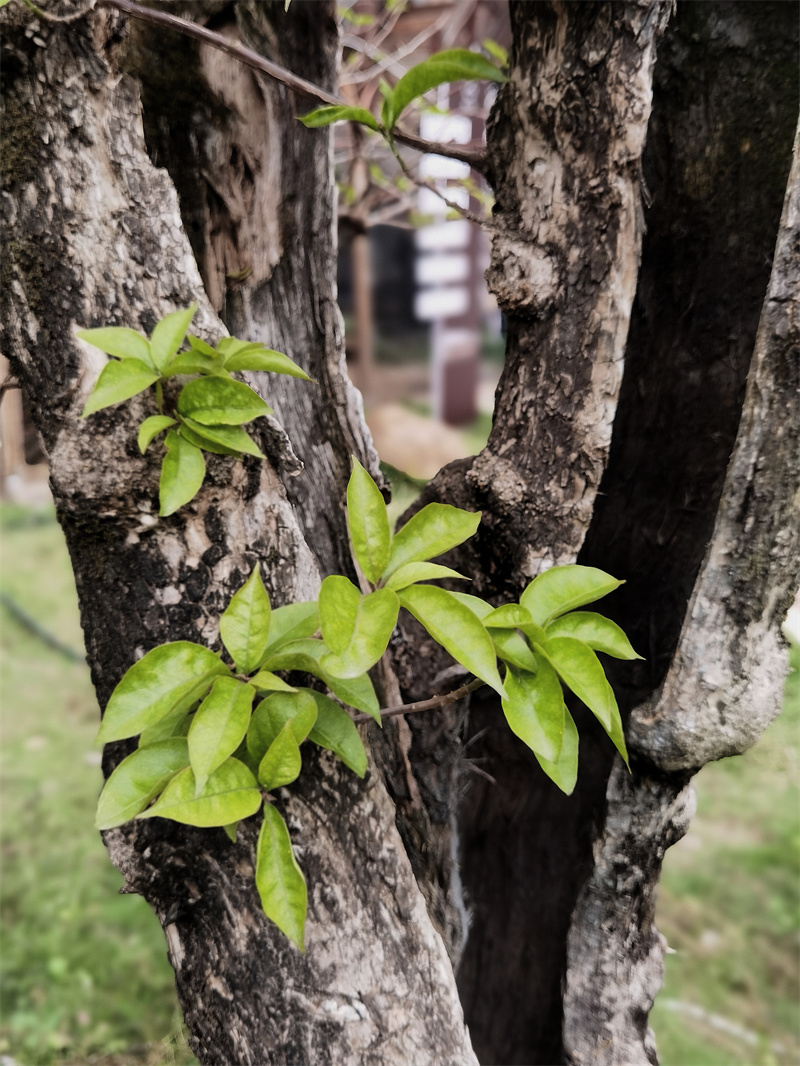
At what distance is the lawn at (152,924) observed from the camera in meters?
1.80

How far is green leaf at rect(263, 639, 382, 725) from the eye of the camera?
2.45 feet

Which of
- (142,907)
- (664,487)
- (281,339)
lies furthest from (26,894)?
(664,487)

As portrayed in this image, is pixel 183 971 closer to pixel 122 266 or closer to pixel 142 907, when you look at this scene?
pixel 122 266

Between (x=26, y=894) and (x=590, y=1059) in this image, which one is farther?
(x=26, y=894)

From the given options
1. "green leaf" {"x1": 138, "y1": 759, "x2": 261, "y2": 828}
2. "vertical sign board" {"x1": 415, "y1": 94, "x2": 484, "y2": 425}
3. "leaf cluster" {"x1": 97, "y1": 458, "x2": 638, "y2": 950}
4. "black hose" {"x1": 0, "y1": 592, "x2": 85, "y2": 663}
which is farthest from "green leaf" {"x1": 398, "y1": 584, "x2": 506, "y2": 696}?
"vertical sign board" {"x1": 415, "y1": 94, "x2": 484, "y2": 425}

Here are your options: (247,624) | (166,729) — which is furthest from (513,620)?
(166,729)

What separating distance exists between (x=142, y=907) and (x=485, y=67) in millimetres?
2223

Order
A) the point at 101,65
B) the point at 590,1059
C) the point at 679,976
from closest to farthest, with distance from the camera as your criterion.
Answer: the point at 101,65 < the point at 590,1059 < the point at 679,976

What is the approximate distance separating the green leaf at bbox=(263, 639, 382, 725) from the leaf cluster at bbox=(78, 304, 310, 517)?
181mm

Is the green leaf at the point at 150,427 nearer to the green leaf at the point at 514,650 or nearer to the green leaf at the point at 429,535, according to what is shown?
the green leaf at the point at 429,535

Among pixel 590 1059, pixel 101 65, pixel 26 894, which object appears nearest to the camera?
pixel 101 65

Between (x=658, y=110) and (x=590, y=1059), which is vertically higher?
(x=658, y=110)

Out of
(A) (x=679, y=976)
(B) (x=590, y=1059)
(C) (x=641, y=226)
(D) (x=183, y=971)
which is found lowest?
(A) (x=679, y=976)

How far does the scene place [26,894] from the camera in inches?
85.2
